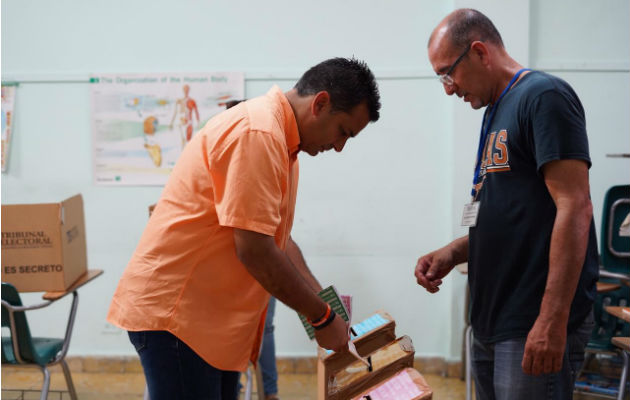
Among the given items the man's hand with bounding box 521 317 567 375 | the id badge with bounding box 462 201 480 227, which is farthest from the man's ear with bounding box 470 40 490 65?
the man's hand with bounding box 521 317 567 375

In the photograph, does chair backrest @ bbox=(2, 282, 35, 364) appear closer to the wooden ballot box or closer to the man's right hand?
the wooden ballot box

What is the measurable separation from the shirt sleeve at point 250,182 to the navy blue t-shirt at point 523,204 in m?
0.50

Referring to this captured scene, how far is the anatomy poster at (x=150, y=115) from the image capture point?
10.0 feet

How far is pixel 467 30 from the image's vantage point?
4.33ft

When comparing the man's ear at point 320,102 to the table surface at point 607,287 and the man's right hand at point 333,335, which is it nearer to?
the man's right hand at point 333,335

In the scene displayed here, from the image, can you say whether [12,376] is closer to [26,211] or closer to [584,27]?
[26,211]

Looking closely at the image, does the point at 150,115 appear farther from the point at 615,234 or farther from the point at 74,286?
the point at 615,234

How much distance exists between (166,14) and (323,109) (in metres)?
2.16

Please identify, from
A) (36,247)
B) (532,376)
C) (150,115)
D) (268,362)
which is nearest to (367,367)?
(532,376)

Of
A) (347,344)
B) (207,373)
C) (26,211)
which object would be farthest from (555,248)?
(26,211)

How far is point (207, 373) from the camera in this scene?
4.18 ft

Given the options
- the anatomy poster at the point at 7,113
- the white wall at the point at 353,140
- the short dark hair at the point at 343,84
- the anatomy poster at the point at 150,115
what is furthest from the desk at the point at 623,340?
the anatomy poster at the point at 7,113

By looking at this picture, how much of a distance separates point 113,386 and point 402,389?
81.2 inches

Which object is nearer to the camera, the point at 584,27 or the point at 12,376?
the point at 584,27
